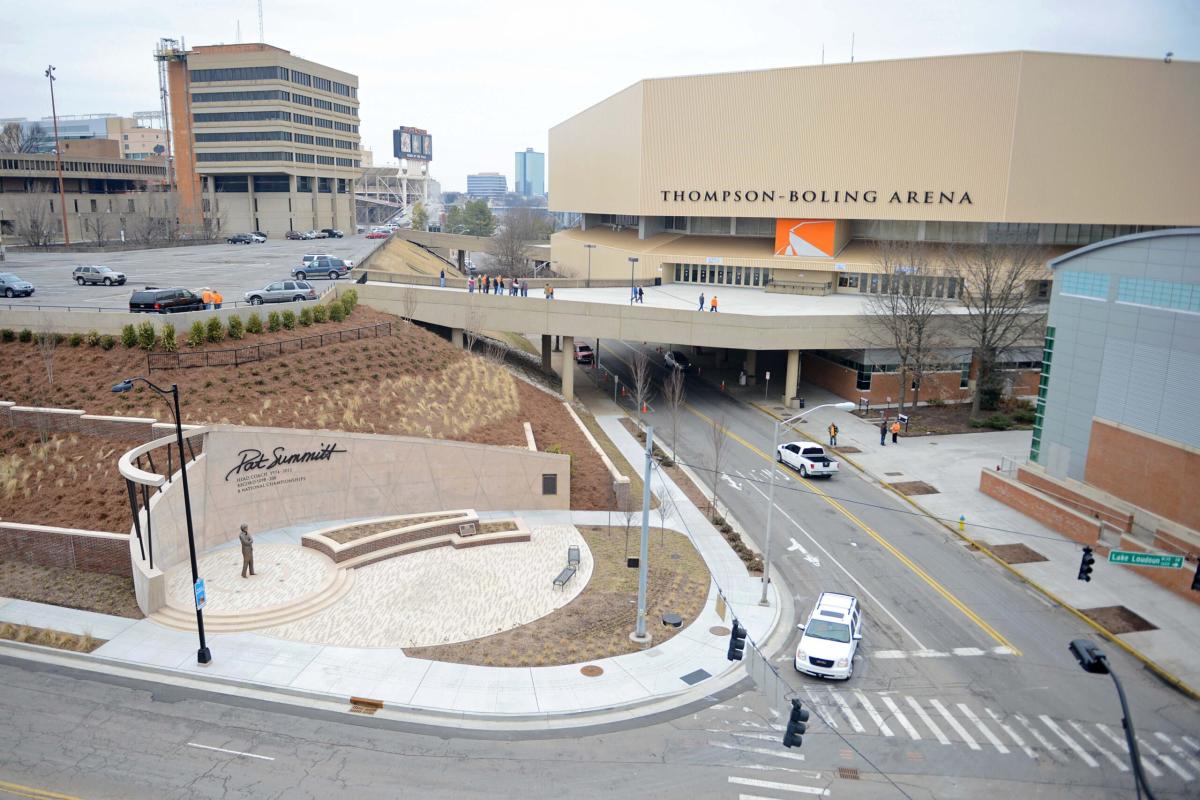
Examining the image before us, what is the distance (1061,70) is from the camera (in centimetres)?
5534

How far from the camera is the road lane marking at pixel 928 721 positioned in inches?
752

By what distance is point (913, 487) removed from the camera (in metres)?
37.4

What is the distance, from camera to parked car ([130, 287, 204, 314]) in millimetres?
35656

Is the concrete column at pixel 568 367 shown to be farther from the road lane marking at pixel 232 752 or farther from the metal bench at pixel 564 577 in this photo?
the road lane marking at pixel 232 752

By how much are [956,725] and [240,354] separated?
95.9 feet

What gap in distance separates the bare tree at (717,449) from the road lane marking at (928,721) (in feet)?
43.1

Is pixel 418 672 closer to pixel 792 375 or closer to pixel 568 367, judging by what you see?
pixel 568 367

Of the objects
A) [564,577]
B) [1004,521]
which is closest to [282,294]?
[564,577]

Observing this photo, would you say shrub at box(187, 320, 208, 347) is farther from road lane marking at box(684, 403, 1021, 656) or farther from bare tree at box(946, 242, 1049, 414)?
bare tree at box(946, 242, 1049, 414)

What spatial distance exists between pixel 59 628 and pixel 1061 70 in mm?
64008

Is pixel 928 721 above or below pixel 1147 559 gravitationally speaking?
below

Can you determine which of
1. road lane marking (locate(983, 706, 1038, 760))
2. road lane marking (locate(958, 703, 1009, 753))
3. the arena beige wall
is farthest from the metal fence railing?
the arena beige wall
